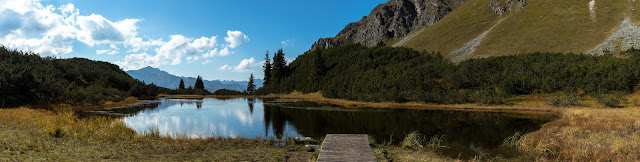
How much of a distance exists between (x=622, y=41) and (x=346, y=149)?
429 ft

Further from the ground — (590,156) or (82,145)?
(82,145)

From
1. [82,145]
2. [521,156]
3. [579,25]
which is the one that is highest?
[579,25]

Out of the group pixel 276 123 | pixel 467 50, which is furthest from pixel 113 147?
pixel 467 50

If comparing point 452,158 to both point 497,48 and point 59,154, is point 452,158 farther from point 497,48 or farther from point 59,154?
point 497,48

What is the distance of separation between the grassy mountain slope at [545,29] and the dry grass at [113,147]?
13085cm

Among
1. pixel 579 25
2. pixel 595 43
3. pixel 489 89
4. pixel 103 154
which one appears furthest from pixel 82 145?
pixel 579 25

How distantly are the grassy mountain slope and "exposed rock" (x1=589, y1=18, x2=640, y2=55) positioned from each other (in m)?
3.20

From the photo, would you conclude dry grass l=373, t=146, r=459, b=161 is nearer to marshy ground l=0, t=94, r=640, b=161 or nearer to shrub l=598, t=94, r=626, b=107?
marshy ground l=0, t=94, r=640, b=161

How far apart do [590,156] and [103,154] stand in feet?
81.2

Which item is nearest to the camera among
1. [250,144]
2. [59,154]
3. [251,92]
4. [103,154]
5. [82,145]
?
[59,154]

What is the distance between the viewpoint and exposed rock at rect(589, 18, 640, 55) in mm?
94500

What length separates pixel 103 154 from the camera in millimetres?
14320

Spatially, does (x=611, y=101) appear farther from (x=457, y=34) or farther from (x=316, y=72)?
(x=457, y=34)

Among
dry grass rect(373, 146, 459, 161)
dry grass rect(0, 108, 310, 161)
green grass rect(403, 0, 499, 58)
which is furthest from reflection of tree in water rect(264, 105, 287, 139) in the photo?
green grass rect(403, 0, 499, 58)
